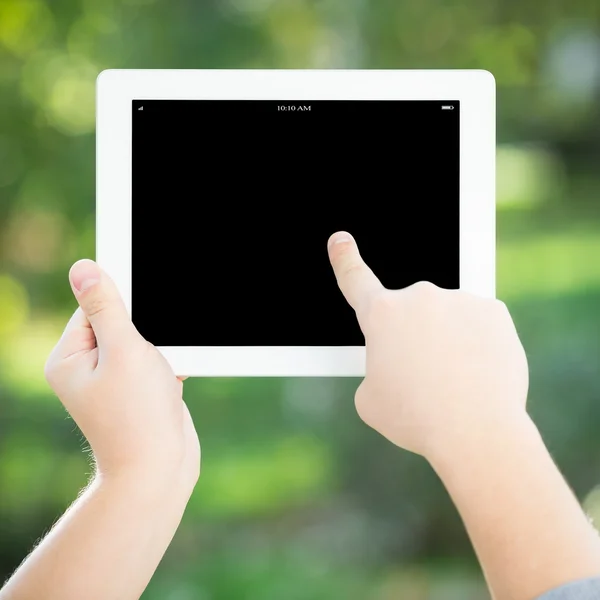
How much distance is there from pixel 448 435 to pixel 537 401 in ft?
4.31

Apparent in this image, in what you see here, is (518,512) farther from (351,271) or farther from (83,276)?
(83,276)

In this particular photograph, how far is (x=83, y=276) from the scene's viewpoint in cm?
65

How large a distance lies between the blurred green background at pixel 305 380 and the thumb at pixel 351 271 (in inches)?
43.4

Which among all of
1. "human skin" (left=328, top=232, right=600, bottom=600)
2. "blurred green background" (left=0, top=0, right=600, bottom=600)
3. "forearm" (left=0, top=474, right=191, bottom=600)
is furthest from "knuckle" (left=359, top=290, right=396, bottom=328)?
"blurred green background" (left=0, top=0, right=600, bottom=600)

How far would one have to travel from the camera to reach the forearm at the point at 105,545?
23.2 inches

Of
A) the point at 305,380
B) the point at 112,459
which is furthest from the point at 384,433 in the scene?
the point at 305,380

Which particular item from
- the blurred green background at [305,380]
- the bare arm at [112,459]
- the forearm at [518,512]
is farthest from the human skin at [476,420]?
the blurred green background at [305,380]

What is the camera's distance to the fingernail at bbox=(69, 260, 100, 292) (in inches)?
25.5

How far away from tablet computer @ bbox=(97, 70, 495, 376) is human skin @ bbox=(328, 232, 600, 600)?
7 centimetres

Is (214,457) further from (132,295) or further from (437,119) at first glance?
(437,119)

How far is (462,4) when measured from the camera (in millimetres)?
1785

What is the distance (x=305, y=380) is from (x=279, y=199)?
1.07 meters

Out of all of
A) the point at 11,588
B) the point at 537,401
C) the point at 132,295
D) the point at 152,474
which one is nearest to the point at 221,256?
the point at 132,295

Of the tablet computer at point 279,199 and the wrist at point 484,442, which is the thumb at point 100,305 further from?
the wrist at point 484,442
